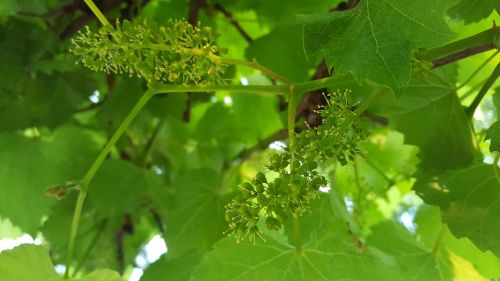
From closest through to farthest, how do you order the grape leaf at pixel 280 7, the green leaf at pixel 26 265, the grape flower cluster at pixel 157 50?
the grape flower cluster at pixel 157 50, the green leaf at pixel 26 265, the grape leaf at pixel 280 7

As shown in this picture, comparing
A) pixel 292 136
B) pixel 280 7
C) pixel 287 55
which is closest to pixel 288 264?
pixel 292 136

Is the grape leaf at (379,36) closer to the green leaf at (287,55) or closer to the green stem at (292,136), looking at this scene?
the green stem at (292,136)

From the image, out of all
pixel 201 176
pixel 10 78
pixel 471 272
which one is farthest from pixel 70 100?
pixel 471 272

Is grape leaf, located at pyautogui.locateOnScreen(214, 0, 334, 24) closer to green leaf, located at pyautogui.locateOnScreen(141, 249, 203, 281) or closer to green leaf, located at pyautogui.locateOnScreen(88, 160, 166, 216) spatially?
green leaf, located at pyautogui.locateOnScreen(88, 160, 166, 216)

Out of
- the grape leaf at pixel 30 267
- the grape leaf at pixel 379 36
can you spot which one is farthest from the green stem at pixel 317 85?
the grape leaf at pixel 30 267

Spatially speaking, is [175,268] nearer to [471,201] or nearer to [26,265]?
[26,265]

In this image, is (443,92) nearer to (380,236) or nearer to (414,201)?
(380,236)

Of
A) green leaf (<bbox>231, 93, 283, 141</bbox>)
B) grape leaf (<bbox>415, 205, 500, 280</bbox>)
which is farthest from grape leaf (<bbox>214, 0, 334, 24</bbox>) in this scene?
grape leaf (<bbox>415, 205, 500, 280</bbox>)
